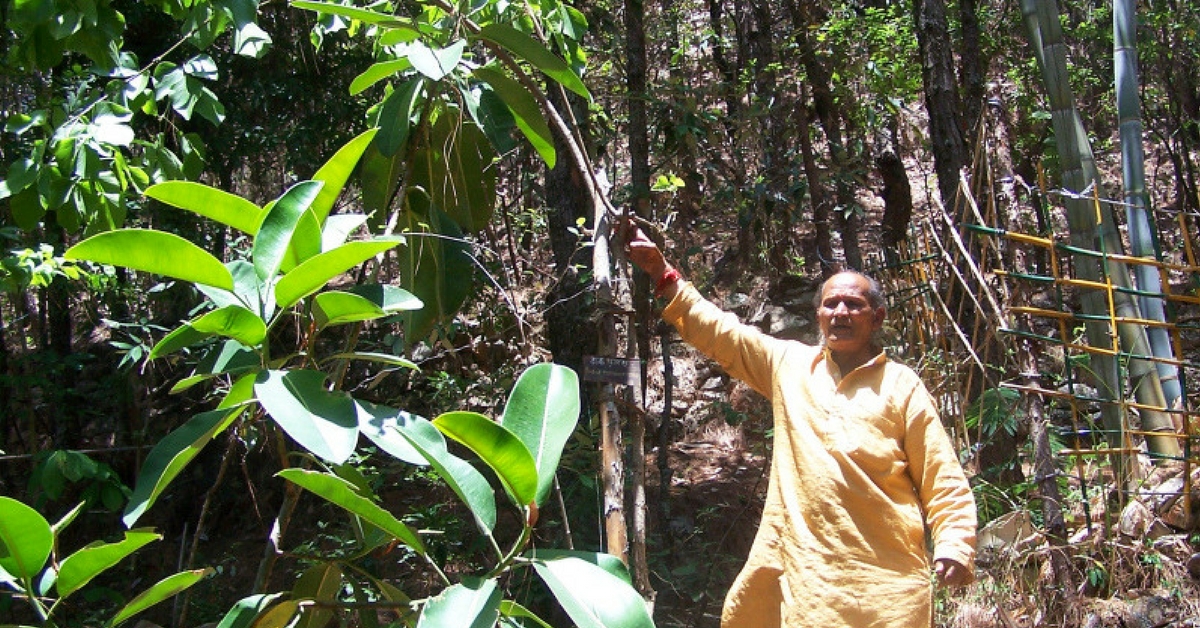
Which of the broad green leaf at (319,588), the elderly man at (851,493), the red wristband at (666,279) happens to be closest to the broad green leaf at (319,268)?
the broad green leaf at (319,588)

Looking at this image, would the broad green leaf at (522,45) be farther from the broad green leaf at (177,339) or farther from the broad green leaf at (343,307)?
the broad green leaf at (177,339)

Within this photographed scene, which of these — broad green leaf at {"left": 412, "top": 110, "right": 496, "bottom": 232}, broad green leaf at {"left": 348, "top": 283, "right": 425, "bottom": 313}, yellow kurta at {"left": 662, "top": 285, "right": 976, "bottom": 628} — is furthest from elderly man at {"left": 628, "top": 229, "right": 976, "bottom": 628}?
broad green leaf at {"left": 348, "top": 283, "right": 425, "bottom": 313}

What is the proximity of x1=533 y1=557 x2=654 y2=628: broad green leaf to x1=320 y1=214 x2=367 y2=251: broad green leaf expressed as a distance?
1.84ft

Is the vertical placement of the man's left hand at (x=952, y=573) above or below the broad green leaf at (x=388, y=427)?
below

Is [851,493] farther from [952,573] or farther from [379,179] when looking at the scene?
[379,179]

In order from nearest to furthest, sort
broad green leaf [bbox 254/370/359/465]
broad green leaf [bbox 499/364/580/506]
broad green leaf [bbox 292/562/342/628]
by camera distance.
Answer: broad green leaf [bbox 254/370/359/465], broad green leaf [bbox 499/364/580/506], broad green leaf [bbox 292/562/342/628]

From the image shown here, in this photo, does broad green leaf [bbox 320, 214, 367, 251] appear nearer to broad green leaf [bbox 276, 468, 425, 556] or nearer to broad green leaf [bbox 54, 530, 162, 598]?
broad green leaf [bbox 276, 468, 425, 556]

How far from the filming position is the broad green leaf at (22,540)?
1405 mm

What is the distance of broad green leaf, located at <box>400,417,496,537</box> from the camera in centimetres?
148

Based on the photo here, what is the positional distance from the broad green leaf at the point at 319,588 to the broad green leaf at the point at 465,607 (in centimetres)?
42

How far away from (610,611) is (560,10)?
5.36 feet

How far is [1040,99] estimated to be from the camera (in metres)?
8.21

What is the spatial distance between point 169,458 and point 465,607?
0.45m

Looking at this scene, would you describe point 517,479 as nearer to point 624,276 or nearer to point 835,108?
point 624,276
